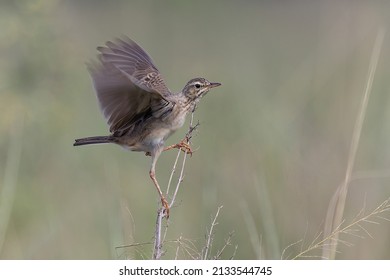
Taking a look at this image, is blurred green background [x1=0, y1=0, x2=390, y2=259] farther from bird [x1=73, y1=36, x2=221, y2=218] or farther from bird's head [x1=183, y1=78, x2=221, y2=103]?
bird's head [x1=183, y1=78, x2=221, y2=103]

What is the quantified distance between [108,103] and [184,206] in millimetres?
2020

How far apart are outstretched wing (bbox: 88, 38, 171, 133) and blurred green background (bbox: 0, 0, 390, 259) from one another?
48 centimetres

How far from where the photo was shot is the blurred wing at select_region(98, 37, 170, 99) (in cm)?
530

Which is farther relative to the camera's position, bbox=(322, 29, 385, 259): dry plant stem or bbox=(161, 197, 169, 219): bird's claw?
bbox=(322, 29, 385, 259): dry plant stem

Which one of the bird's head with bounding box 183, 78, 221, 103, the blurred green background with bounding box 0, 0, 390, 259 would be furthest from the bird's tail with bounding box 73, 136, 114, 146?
the bird's head with bounding box 183, 78, 221, 103

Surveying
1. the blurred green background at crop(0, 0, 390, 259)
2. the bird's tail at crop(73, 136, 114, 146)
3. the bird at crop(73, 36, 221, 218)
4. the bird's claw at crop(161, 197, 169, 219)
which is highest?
the bird at crop(73, 36, 221, 218)

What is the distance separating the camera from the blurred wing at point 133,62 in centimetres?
530

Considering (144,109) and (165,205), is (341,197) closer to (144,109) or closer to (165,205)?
(165,205)

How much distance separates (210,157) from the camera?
669cm

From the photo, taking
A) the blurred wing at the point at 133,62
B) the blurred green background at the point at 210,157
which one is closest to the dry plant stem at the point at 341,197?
the blurred green background at the point at 210,157

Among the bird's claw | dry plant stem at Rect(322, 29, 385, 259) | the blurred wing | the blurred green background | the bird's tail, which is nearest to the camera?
the bird's claw

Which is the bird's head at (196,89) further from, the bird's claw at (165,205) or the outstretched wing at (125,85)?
the bird's claw at (165,205)

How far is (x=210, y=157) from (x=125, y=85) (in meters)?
2.17

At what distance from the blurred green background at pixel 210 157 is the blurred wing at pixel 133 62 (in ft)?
2.14
